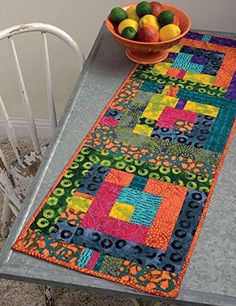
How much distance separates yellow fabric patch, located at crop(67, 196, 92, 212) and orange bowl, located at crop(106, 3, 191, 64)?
538mm

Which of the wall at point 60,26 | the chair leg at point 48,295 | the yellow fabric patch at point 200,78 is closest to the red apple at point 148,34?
the yellow fabric patch at point 200,78

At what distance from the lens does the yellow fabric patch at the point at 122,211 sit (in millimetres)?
1137

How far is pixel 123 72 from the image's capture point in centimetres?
155

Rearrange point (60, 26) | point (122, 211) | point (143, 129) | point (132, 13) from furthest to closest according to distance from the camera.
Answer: point (60, 26) → point (132, 13) → point (143, 129) → point (122, 211)

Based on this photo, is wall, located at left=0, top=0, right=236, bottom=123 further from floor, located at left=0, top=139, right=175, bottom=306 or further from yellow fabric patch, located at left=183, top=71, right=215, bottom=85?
floor, located at left=0, top=139, right=175, bottom=306

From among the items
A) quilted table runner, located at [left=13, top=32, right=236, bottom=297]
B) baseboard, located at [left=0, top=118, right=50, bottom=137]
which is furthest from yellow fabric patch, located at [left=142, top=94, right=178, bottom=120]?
baseboard, located at [left=0, top=118, right=50, bottom=137]

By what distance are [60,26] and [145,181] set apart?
1.05 m

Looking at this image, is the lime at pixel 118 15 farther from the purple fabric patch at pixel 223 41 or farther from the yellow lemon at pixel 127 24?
the purple fabric patch at pixel 223 41

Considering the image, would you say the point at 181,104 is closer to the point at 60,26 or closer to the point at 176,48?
the point at 176,48

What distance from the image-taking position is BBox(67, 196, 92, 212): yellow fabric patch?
116 centimetres

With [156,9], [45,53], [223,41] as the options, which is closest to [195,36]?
[223,41]

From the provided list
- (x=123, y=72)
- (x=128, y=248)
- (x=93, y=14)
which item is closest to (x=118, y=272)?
(x=128, y=248)

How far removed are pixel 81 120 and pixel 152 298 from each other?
56 cm

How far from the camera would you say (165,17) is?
4.98ft
